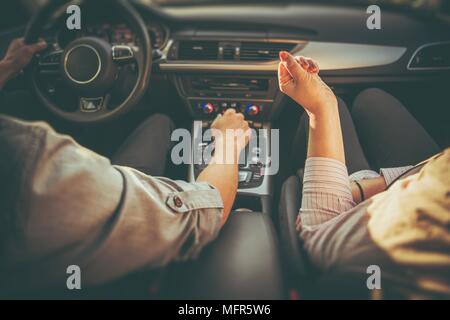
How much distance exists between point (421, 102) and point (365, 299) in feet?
4.04

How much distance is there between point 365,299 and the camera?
604mm

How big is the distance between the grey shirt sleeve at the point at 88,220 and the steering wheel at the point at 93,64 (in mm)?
598

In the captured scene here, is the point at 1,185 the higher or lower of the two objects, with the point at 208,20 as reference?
lower

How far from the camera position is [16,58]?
1.16 metres

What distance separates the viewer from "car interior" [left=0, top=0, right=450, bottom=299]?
47.7 inches

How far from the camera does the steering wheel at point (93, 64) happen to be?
3.74 ft

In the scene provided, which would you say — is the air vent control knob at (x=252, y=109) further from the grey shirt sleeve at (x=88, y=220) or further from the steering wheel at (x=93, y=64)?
the grey shirt sleeve at (x=88, y=220)

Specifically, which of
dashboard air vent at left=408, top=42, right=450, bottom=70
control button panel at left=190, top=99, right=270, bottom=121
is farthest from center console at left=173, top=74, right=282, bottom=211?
dashboard air vent at left=408, top=42, right=450, bottom=70

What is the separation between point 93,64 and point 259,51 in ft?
2.00
